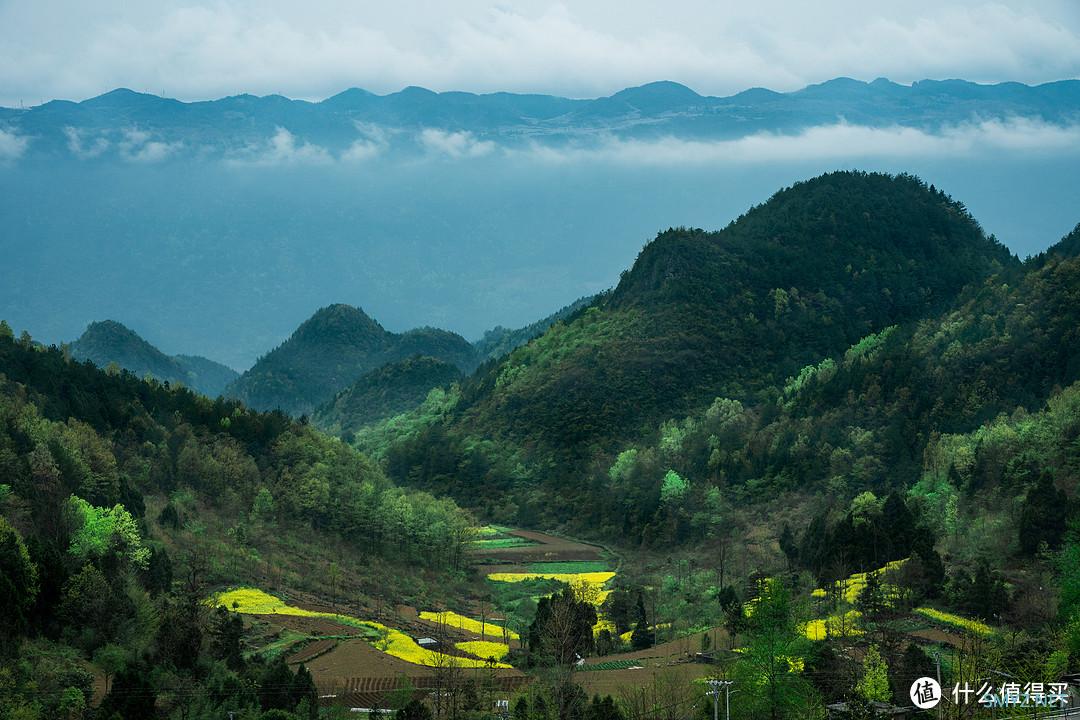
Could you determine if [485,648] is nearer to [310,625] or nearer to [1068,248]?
[310,625]

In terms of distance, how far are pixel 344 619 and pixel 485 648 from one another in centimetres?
1012

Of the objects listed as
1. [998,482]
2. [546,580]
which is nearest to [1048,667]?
[998,482]

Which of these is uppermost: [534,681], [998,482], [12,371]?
[12,371]

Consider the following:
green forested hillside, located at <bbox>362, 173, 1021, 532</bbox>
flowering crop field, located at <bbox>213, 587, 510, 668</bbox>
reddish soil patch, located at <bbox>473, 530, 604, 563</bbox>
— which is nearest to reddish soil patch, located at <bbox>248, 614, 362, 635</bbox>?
flowering crop field, located at <bbox>213, 587, 510, 668</bbox>

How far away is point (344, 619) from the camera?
88.1m

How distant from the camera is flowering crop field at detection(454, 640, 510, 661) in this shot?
8031 cm

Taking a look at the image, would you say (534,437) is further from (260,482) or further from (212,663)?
(212,663)

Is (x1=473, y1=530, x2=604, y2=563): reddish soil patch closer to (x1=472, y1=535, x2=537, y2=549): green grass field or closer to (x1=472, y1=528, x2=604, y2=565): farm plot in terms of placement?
(x1=472, y1=528, x2=604, y2=565): farm plot

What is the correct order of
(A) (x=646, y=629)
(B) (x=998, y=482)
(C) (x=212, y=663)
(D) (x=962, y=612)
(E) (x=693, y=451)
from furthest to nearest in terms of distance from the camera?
1. (E) (x=693, y=451)
2. (B) (x=998, y=482)
3. (A) (x=646, y=629)
4. (D) (x=962, y=612)
5. (C) (x=212, y=663)

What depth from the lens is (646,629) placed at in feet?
281

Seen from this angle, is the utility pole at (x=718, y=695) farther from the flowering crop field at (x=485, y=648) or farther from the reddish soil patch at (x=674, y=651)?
the flowering crop field at (x=485, y=648)

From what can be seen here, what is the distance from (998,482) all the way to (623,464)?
5346 cm
